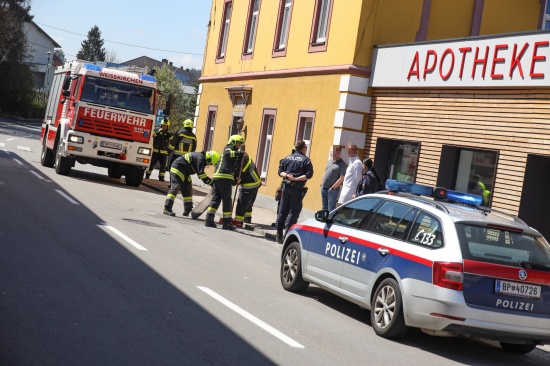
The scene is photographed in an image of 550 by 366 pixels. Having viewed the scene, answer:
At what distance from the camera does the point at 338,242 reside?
34.8ft

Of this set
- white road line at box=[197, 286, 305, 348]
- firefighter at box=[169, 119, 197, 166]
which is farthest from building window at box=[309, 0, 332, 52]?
white road line at box=[197, 286, 305, 348]

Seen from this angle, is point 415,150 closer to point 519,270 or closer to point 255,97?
point 255,97

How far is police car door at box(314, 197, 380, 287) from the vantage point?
1038cm

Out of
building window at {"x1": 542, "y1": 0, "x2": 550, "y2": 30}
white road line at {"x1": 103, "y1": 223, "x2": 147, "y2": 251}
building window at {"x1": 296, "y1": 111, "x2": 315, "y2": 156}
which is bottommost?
white road line at {"x1": 103, "y1": 223, "x2": 147, "y2": 251}

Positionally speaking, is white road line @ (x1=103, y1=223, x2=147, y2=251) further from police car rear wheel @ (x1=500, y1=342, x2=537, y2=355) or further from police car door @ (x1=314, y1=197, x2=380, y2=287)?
police car rear wheel @ (x1=500, y1=342, x2=537, y2=355)

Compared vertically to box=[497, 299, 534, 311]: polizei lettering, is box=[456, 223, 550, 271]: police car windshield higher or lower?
higher

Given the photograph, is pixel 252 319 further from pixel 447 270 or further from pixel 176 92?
pixel 176 92

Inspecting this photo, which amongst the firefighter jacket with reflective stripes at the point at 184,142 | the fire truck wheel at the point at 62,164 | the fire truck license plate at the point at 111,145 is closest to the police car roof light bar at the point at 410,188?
the fire truck license plate at the point at 111,145

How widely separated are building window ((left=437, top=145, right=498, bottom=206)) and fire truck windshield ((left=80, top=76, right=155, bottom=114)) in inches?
374

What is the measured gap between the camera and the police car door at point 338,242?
1038 centimetres

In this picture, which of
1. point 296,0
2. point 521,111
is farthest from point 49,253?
point 296,0

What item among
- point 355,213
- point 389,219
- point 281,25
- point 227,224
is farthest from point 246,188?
point 281,25

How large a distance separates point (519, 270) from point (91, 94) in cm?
1772

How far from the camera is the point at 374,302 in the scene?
31.7 feet
